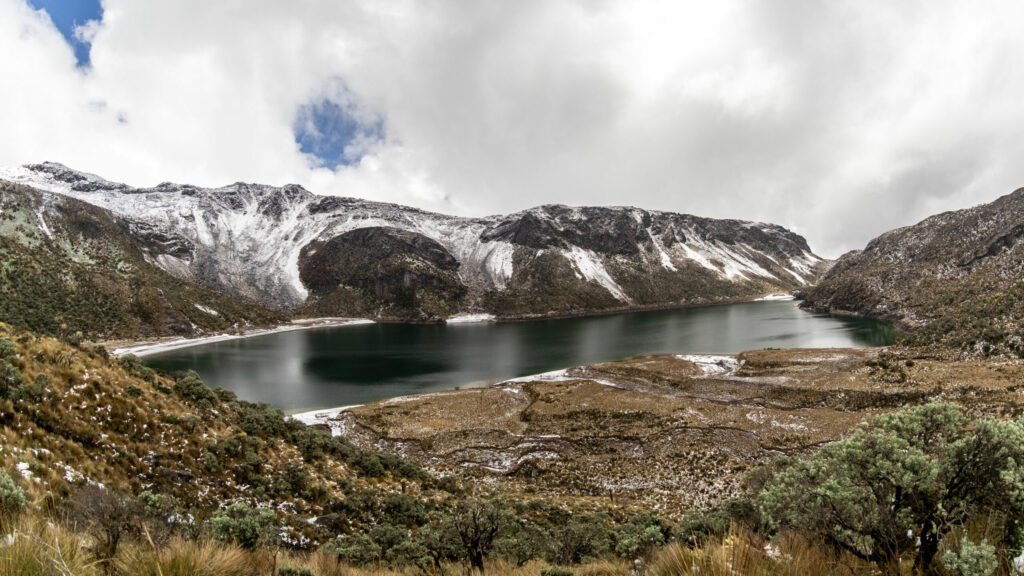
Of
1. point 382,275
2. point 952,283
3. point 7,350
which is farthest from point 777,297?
point 7,350

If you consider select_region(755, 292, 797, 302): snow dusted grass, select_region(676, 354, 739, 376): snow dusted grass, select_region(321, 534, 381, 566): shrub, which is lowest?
select_region(676, 354, 739, 376): snow dusted grass

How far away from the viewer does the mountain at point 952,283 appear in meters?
47.1

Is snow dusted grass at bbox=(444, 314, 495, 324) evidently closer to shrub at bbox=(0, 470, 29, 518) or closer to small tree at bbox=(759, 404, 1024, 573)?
shrub at bbox=(0, 470, 29, 518)

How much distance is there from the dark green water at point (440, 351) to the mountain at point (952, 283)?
9032 mm

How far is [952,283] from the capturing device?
8038 centimetres

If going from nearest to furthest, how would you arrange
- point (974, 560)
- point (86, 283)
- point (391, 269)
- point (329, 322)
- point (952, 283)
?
point (974, 560)
point (952, 283)
point (86, 283)
point (329, 322)
point (391, 269)

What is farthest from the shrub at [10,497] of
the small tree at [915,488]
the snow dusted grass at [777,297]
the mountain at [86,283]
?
the snow dusted grass at [777,297]

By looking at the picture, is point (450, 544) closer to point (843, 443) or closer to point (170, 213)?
point (843, 443)

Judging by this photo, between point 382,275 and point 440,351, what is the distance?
9533cm

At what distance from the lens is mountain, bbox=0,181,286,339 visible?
75312 millimetres

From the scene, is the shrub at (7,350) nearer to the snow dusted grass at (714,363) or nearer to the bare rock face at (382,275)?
the snow dusted grass at (714,363)

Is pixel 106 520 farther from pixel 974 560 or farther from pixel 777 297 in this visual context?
pixel 777 297

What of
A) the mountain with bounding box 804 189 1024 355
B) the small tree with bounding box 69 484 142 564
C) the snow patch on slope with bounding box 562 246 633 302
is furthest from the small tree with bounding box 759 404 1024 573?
the snow patch on slope with bounding box 562 246 633 302

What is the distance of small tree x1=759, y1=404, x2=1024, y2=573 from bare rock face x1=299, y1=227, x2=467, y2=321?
141m
